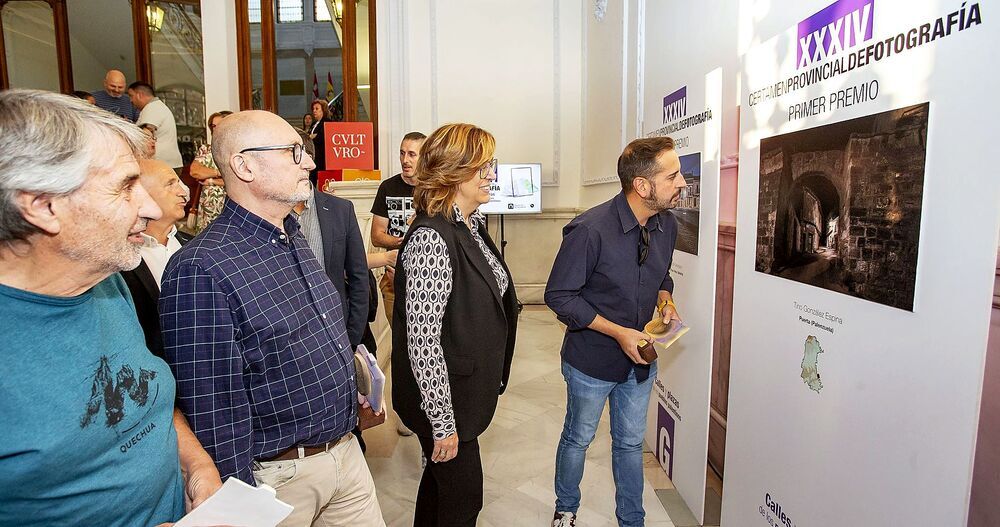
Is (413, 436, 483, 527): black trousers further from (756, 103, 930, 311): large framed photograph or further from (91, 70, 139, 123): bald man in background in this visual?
(91, 70, 139, 123): bald man in background

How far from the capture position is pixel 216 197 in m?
3.57

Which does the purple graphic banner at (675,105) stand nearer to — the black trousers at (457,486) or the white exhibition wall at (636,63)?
the white exhibition wall at (636,63)

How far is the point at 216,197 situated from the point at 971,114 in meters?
3.65

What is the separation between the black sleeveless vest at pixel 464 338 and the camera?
5.58 ft

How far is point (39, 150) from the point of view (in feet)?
2.70

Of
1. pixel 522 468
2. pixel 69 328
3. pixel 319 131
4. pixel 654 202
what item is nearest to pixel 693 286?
pixel 654 202

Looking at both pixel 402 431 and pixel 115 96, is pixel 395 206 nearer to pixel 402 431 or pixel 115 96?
pixel 402 431

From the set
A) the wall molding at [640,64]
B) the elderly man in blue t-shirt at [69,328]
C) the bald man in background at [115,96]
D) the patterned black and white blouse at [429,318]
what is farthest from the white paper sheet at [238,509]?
the bald man in background at [115,96]

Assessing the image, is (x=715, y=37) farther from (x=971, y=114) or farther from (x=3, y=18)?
(x=3, y=18)

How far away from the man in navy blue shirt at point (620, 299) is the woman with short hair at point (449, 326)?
42cm

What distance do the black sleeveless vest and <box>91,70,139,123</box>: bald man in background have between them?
6.53m

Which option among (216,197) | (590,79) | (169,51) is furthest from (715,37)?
(169,51)

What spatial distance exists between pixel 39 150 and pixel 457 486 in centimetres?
138

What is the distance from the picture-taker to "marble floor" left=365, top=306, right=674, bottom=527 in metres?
2.72
